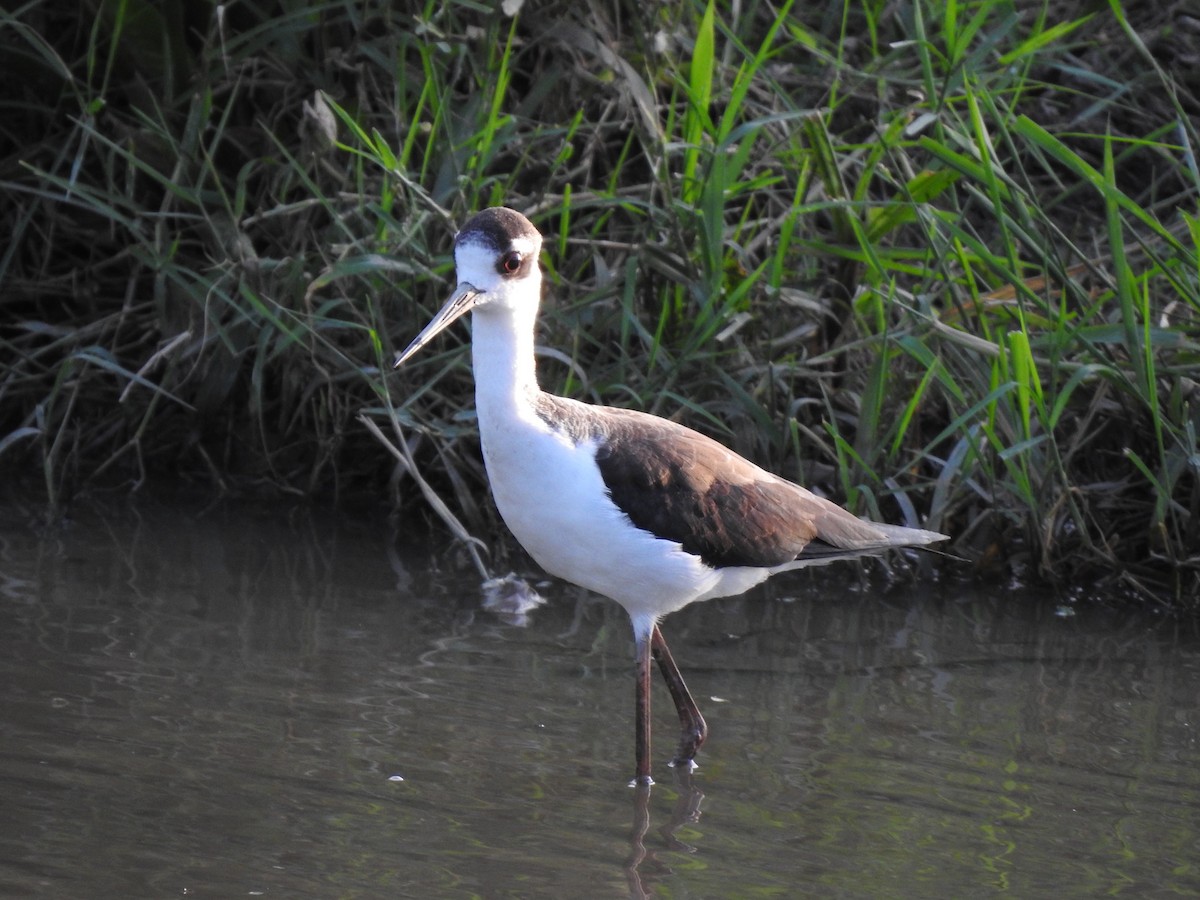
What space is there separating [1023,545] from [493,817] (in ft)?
9.45

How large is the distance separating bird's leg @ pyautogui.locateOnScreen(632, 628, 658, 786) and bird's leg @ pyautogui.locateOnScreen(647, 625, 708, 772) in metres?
0.09

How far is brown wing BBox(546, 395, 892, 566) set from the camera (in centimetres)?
436

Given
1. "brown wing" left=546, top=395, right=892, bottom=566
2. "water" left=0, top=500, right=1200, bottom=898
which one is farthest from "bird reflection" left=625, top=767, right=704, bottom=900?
"brown wing" left=546, top=395, right=892, bottom=566

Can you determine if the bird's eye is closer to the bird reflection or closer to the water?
the water

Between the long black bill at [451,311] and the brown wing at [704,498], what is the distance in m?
0.41

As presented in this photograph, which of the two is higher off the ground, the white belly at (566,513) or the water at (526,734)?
the white belly at (566,513)

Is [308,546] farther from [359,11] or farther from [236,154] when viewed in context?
[359,11]

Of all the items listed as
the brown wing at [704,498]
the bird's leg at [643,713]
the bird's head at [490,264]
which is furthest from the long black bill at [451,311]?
the bird's leg at [643,713]

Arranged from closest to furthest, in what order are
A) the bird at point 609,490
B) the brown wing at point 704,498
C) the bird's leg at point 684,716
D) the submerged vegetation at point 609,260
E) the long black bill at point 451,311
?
the long black bill at point 451,311
the bird at point 609,490
the brown wing at point 704,498
the bird's leg at point 684,716
the submerged vegetation at point 609,260

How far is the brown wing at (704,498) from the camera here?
4.36 meters

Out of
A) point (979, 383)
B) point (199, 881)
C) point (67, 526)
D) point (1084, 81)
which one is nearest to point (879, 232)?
point (979, 383)

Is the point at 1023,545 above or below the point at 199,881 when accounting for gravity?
above

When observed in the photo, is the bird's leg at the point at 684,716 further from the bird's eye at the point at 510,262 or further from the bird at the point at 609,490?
the bird's eye at the point at 510,262

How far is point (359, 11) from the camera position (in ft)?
22.0
